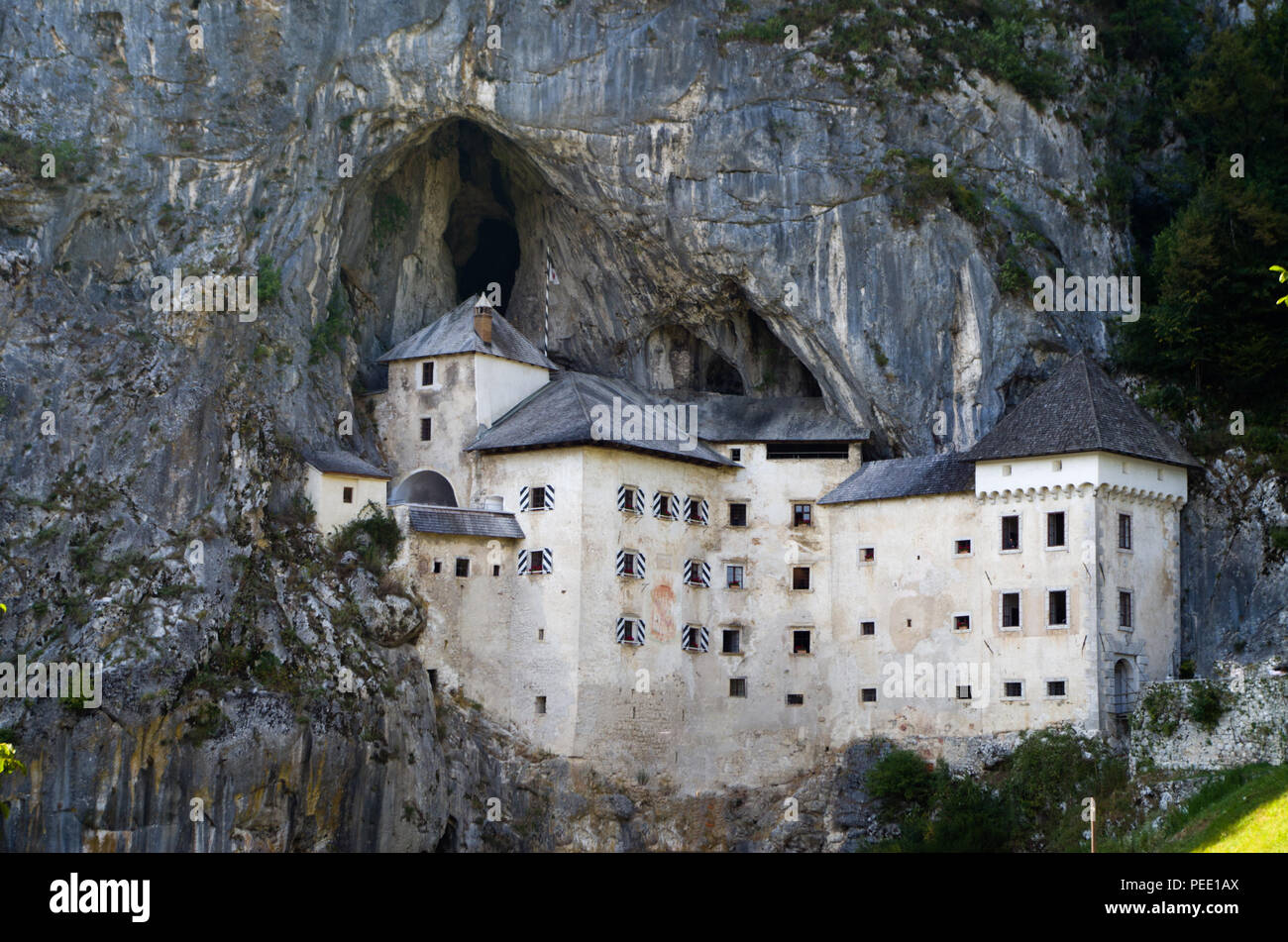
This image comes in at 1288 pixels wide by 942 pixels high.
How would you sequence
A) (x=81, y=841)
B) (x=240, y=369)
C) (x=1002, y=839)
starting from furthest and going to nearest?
(x=240, y=369) → (x=1002, y=839) → (x=81, y=841)

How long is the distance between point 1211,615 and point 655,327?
75.7 feet

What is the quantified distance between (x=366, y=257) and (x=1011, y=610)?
27014mm

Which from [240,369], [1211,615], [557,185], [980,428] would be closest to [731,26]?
[557,185]

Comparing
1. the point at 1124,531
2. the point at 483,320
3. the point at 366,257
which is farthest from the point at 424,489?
the point at 1124,531

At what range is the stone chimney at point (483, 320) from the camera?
232 feet

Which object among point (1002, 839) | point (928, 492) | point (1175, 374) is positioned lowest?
point (1002, 839)

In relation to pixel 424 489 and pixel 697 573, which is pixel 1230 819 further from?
pixel 424 489

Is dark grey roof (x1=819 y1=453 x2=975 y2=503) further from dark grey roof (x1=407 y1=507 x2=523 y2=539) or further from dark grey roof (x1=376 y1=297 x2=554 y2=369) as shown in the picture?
dark grey roof (x1=376 y1=297 x2=554 y2=369)

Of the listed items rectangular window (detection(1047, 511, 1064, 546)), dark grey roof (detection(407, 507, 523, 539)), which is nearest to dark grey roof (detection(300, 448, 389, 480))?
dark grey roof (detection(407, 507, 523, 539))

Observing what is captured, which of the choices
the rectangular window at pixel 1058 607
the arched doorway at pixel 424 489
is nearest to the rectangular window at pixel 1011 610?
the rectangular window at pixel 1058 607

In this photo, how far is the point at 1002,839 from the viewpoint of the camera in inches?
2429

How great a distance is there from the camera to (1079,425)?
64.1m

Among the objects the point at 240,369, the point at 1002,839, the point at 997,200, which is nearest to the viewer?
the point at 1002,839

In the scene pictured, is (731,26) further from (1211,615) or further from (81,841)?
(81,841)
